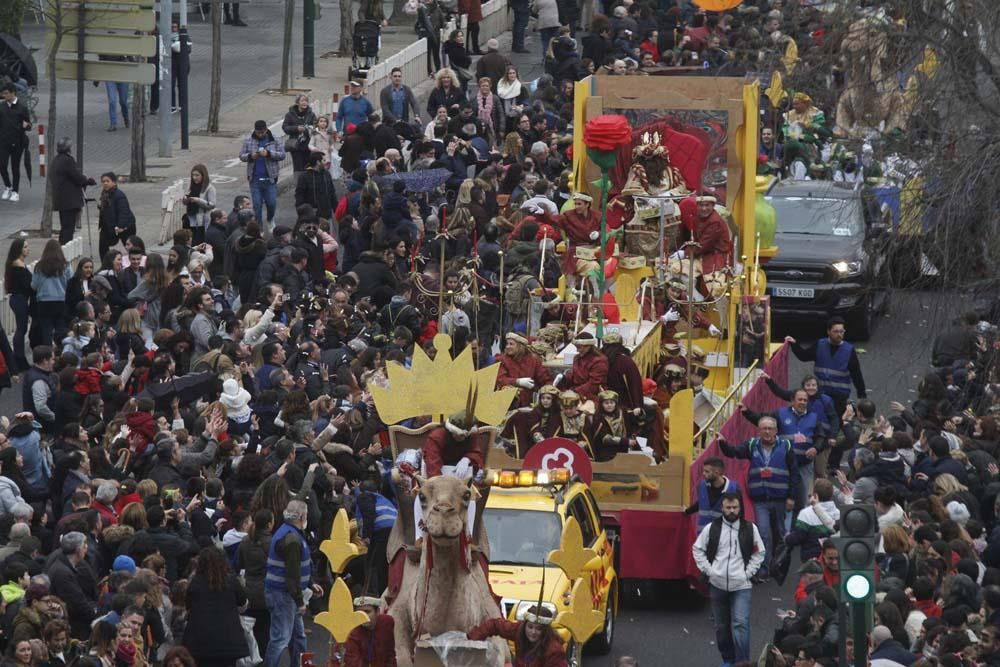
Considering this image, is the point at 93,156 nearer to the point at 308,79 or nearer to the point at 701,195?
the point at 308,79

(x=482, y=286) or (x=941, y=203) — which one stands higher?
(x=941, y=203)

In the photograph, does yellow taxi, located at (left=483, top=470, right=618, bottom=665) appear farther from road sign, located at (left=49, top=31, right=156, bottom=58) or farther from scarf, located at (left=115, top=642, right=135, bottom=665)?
road sign, located at (left=49, top=31, right=156, bottom=58)

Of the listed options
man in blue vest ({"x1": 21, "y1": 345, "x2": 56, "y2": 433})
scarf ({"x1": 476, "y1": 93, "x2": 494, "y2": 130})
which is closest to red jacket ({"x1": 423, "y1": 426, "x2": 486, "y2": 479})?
man in blue vest ({"x1": 21, "y1": 345, "x2": 56, "y2": 433})

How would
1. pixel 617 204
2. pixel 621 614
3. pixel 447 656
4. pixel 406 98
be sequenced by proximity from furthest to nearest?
pixel 406 98 < pixel 617 204 < pixel 621 614 < pixel 447 656

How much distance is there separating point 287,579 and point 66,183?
12.2 metres

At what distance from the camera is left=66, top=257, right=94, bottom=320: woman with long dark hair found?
24750mm

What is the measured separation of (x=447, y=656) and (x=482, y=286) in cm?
1066

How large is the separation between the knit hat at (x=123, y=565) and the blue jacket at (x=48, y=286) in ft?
29.0

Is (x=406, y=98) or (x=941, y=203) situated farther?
(x=406, y=98)

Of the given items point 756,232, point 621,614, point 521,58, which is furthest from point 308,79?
point 621,614

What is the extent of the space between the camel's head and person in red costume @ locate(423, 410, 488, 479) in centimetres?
87

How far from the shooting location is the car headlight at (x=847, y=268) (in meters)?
28.3

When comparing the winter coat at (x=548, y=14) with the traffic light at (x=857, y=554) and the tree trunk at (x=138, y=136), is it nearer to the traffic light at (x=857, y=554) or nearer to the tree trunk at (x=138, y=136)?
the tree trunk at (x=138, y=136)

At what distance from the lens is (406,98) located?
35.3m
